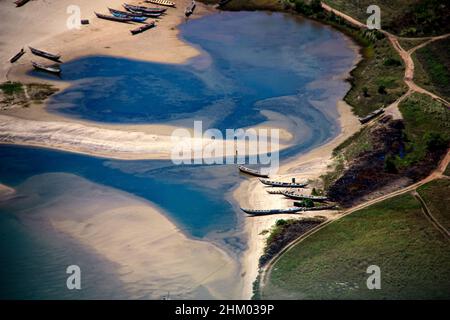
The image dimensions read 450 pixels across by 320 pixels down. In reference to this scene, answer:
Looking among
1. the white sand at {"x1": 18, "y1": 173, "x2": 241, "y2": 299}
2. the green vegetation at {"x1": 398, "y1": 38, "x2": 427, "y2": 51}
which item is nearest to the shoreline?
the white sand at {"x1": 18, "y1": 173, "x2": 241, "y2": 299}

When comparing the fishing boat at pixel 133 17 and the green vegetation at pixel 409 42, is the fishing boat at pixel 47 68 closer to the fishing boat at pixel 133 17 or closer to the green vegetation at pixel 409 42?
the fishing boat at pixel 133 17

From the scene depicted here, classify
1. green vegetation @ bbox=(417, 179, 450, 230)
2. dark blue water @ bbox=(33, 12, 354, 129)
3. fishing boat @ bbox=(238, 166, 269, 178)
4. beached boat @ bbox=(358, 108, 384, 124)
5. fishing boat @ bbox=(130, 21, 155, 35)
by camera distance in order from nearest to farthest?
green vegetation @ bbox=(417, 179, 450, 230)
fishing boat @ bbox=(238, 166, 269, 178)
beached boat @ bbox=(358, 108, 384, 124)
dark blue water @ bbox=(33, 12, 354, 129)
fishing boat @ bbox=(130, 21, 155, 35)

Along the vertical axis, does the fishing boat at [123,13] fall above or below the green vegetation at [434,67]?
above

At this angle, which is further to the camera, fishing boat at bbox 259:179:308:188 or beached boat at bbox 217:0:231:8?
beached boat at bbox 217:0:231:8

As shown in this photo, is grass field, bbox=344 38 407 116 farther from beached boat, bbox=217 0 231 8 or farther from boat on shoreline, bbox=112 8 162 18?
boat on shoreline, bbox=112 8 162 18

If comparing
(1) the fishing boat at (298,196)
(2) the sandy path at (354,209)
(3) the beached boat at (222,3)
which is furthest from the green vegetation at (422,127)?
(3) the beached boat at (222,3)

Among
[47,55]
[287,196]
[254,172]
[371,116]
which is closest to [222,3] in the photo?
[47,55]

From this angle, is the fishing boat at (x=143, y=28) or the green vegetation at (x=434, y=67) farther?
the fishing boat at (x=143, y=28)
